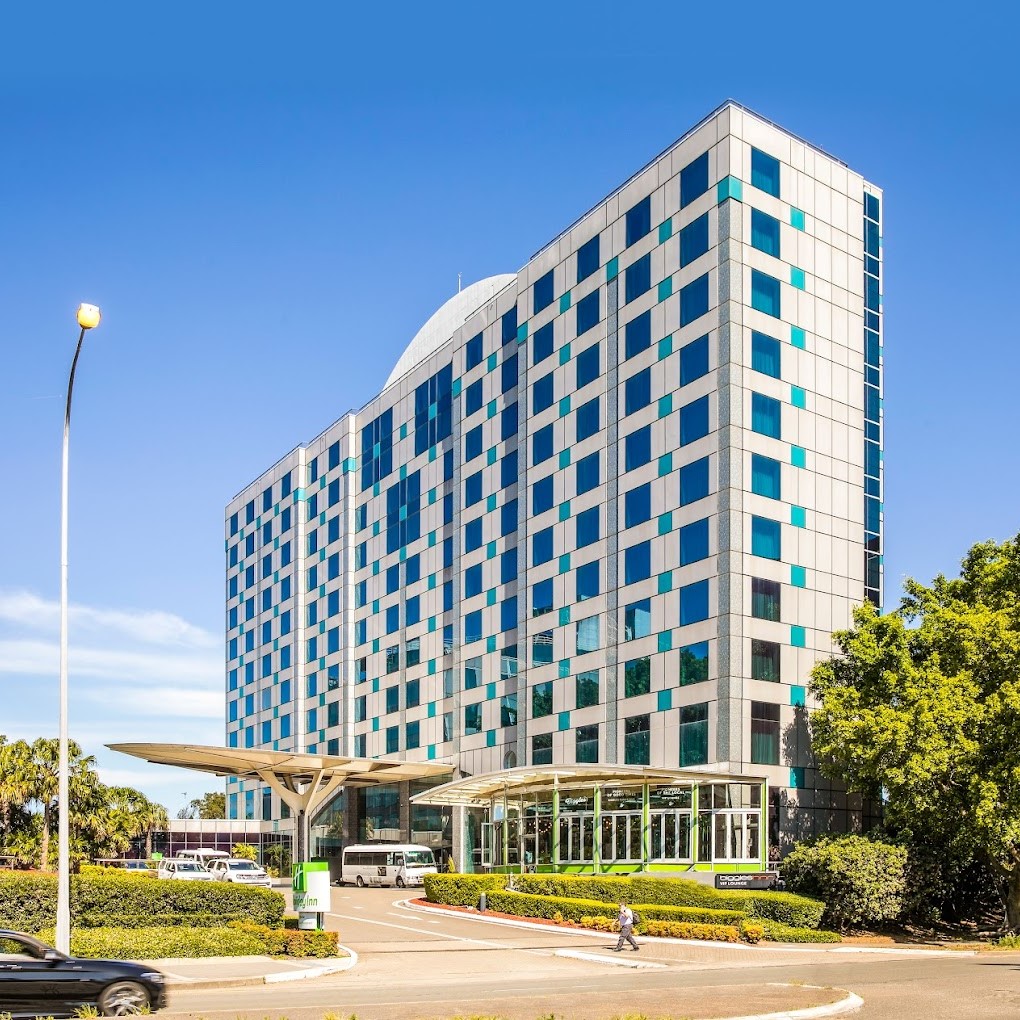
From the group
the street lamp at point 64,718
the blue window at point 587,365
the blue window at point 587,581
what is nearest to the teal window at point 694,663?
the blue window at point 587,581

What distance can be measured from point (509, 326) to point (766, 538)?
23337 mm

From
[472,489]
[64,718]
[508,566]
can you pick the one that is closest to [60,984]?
[64,718]

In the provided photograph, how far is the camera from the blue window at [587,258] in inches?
2418

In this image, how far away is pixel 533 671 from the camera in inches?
2480

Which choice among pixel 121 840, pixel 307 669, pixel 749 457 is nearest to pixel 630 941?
pixel 749 457

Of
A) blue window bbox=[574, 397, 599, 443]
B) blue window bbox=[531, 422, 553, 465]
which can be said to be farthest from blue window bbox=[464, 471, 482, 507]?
blue window bbox=[574, 397, 599, 443]

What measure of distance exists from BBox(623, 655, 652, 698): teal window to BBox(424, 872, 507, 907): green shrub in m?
9.68

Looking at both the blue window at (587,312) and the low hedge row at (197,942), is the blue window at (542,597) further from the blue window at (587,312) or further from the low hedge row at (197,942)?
the low hedge row at (197,942)

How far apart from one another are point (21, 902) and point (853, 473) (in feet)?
122

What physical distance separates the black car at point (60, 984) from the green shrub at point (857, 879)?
28585mm

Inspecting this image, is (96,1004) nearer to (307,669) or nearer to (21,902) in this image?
(21,902)

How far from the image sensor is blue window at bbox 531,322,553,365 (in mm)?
64688

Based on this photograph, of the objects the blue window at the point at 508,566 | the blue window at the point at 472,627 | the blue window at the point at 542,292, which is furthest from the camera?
the blue window at the point at 472,627

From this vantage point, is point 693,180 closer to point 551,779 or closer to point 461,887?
point 551,779
